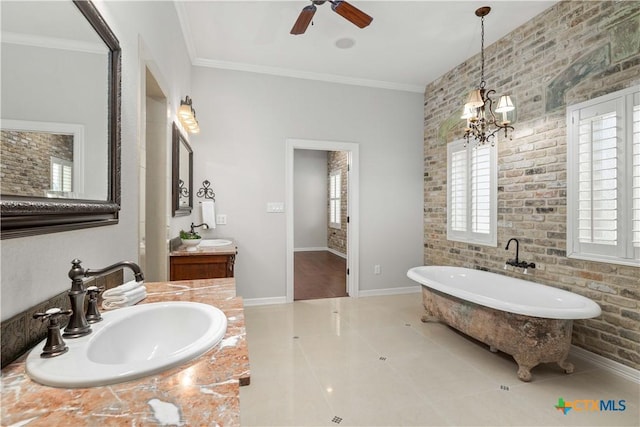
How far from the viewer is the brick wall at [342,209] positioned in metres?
7.30

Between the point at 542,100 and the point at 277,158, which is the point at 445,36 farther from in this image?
the point at 277,158

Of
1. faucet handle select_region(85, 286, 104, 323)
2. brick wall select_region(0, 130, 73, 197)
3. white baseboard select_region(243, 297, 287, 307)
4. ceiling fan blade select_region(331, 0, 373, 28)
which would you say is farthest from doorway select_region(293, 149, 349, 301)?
brick wall select_region(0, 130, 73, 197)

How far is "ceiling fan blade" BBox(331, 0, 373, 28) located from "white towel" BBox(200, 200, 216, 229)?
2.47 meters

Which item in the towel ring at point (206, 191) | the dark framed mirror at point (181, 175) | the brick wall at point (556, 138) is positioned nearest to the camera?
the brick wall at point (556, 138)

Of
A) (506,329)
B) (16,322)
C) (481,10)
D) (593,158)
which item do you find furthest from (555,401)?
(481,10)

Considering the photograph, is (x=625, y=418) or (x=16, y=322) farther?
(x=625, y=418)

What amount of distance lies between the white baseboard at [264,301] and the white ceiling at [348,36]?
119 inches

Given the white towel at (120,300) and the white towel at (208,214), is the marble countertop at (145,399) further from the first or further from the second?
the white towel at (208,214)

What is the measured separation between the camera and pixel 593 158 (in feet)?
8.08

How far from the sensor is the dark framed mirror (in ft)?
8.82

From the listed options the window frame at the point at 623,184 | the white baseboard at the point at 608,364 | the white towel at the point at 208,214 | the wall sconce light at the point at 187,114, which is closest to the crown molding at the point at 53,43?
the wall sconce light at the point at 187,114

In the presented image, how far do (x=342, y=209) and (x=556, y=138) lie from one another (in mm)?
5003

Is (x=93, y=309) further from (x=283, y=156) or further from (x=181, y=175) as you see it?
(x=283, y=156)

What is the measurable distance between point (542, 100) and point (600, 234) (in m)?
1.37
